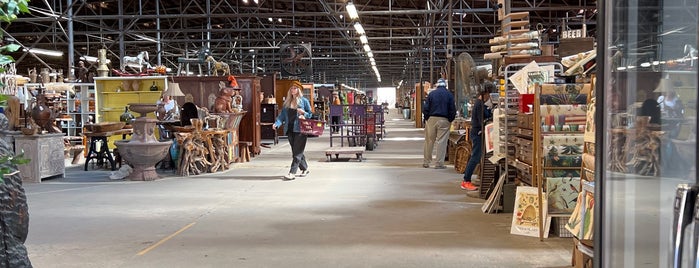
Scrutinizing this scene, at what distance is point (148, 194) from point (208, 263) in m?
4.06

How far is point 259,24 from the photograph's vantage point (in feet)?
89.6

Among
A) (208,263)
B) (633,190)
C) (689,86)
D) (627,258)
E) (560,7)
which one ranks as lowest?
(208,263)

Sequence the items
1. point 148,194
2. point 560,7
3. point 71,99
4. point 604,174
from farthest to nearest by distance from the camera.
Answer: point 560,7 < point 71,99 < point 148,194 < point 604,174

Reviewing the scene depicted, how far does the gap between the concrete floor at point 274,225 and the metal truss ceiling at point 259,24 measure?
10.5 m

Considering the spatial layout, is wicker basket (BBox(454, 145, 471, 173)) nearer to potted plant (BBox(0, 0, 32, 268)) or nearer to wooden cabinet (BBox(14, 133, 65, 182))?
wooden cabinet (BBox(14, 133, 65, 182))

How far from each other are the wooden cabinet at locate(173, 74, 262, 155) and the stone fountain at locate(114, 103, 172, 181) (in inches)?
152

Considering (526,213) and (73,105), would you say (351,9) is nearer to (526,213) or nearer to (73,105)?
(73,105)

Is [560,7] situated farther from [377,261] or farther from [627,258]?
[627,258]

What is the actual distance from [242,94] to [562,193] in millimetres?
10670

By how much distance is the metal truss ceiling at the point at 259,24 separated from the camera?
20172 millimetres

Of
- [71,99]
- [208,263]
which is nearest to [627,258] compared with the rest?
[208,263]

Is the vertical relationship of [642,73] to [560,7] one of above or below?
below

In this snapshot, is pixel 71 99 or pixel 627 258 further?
pixel 71 99

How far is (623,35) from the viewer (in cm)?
151
